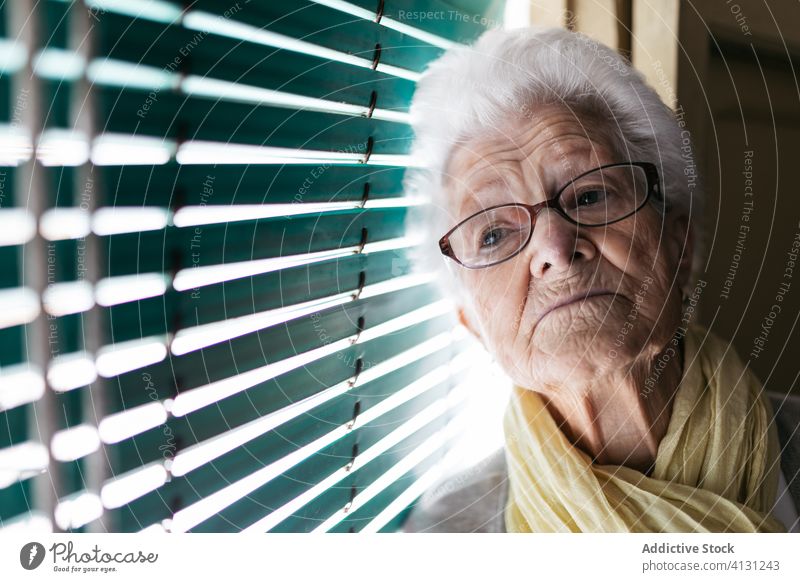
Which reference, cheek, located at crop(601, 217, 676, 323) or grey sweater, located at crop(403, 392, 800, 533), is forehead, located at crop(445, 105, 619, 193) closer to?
cheek, located at crop(601, 217, 676, 323)

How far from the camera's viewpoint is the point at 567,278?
474 millimetres

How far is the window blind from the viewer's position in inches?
17.8

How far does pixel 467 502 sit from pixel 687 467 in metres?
0.21

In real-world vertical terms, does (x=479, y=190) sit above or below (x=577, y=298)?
above

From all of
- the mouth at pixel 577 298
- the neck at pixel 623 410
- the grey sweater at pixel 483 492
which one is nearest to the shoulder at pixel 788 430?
the grey sweater at pixel 483 492

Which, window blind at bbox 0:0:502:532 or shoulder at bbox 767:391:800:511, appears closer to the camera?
window blind at bbox 0:0:502:532

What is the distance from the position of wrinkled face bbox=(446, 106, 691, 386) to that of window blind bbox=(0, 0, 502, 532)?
0.06 metres

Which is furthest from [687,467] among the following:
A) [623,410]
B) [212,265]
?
[212,265]

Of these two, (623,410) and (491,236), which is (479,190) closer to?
(491,236)

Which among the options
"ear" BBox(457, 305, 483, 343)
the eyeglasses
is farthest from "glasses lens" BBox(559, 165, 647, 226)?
"ear" BBox(457, 305, 483, 343)

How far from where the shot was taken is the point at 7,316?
451mm

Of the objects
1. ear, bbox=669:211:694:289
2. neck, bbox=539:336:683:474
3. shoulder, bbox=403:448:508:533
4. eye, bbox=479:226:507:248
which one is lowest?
shoulder, bbox=403:448:508:533

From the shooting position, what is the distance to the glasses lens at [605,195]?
1.57ft

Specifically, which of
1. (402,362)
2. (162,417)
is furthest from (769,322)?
(162,417)
